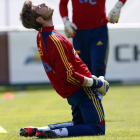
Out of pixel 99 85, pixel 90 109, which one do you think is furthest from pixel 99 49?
pixel 90 109

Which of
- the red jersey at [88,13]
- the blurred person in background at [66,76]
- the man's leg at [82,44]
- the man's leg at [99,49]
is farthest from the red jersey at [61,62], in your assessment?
the red jersey at [88,13]

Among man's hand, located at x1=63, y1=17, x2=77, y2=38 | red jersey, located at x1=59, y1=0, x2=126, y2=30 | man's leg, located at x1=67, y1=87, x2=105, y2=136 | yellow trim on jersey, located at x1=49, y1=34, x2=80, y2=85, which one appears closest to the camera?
yellow trim on jersey, located at x1=49, y1=34, x2=80, y2=85

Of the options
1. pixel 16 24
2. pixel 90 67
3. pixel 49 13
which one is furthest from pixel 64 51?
pixel 16 24

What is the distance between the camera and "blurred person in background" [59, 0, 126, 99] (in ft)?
17.3

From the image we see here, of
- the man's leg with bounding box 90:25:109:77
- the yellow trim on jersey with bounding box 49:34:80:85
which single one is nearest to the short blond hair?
the yellow trim on jersey with bounding box 49:34:80:85

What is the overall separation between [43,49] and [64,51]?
230 mm

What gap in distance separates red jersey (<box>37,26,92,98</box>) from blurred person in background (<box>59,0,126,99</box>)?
1311 mm

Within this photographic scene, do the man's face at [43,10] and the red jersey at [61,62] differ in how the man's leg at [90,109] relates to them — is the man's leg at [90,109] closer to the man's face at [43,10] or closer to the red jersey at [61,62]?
the red jersey at [61,62]

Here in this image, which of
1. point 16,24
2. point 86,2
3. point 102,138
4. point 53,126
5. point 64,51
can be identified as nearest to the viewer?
point 102,138

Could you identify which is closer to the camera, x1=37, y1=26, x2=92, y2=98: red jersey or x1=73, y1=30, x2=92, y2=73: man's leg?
x1=37, y1=26, x2=92, y2=98: red jersey

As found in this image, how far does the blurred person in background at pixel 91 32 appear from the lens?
17.3 feet

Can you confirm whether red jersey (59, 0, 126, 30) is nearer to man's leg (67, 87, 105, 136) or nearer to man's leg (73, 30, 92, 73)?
man's leg (73, 30, 92, 73)

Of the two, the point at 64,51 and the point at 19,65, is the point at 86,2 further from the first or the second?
the point at 19,65

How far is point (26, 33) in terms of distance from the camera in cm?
1516
